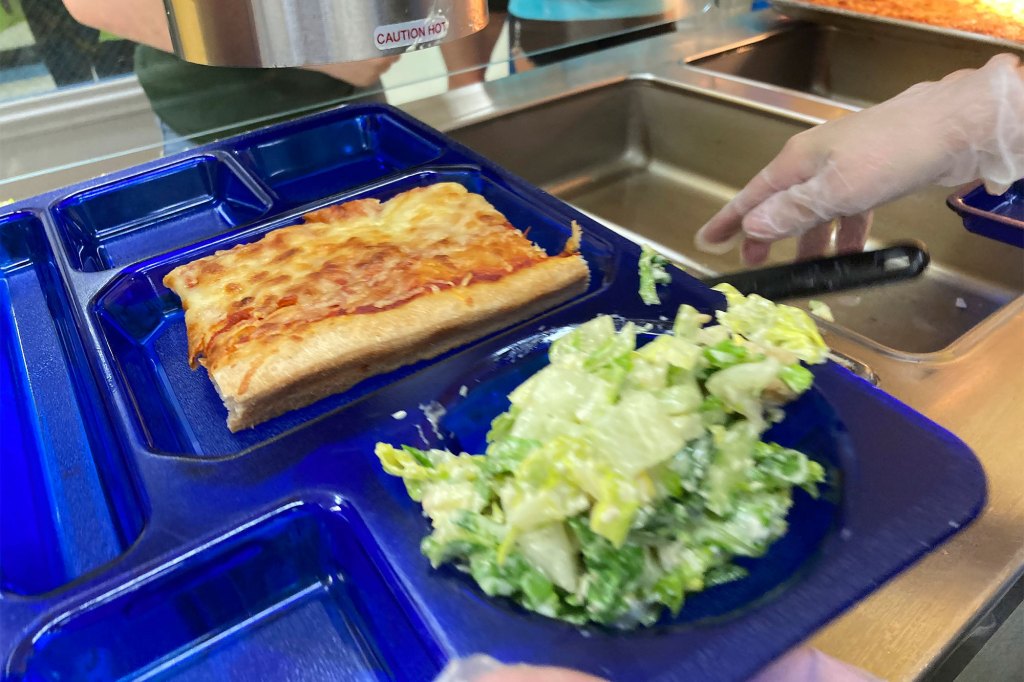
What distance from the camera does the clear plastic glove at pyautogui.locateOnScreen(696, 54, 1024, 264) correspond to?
52.3 inches

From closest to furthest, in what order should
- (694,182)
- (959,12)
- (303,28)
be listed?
1. (303,28)
2. (694,182)
3. (959,12)

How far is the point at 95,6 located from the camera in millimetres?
1751

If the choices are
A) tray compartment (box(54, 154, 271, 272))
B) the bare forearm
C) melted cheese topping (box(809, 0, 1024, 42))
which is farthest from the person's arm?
melted cheese topping (box(809, 0, 1024, 42))

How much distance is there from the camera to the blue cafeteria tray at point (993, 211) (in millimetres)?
1352

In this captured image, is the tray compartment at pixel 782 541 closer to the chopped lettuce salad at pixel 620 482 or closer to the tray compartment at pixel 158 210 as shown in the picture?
the chopped lettuce salad at pixel 620 482

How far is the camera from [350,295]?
1.03 m

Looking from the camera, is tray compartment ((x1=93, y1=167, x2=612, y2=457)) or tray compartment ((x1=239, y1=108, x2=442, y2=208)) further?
tray compartment ((x1=239, y1=108, x2=442, y2=208))

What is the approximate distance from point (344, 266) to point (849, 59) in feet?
6.95

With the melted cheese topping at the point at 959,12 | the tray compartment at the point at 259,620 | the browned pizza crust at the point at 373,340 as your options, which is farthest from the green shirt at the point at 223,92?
the melted cheese topping at the point at 959,12

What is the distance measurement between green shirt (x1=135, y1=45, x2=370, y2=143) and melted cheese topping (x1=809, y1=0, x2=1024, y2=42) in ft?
5.49

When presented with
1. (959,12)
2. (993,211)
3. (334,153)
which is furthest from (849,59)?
(334,153)

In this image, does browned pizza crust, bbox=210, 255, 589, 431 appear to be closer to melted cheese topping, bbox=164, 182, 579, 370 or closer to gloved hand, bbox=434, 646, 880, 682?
melted cheese topping, bbox=164, 182, 579, 370

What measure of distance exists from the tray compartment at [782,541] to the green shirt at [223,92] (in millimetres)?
1189

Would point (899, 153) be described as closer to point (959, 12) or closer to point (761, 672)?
point (761, 672)
